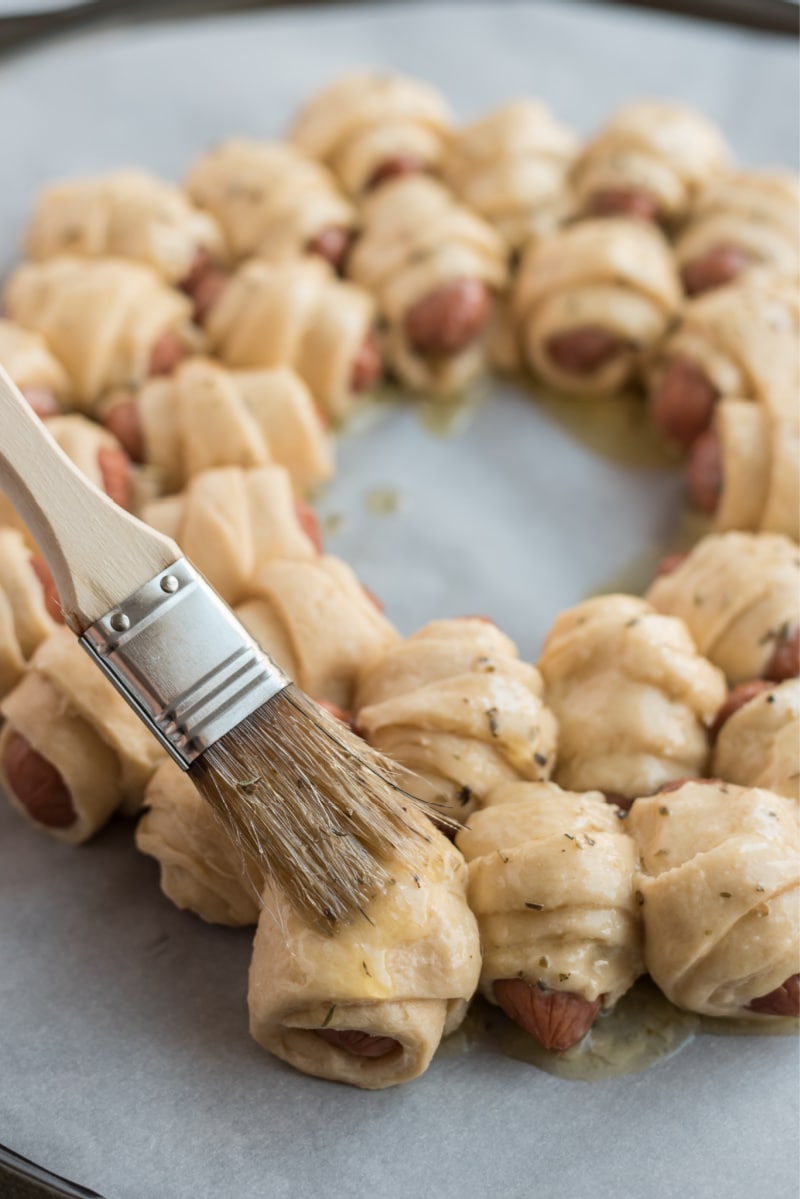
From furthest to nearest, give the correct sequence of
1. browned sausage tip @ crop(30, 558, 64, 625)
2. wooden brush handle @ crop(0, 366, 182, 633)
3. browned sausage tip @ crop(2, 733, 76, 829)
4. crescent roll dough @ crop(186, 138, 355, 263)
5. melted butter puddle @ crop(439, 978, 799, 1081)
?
crescent roll dough @ crop(186, 138, 355, 263), browned sausage tip @ crop(30, 558, 64, 625), browned sausage tip @ crop(2, 733, 76, 829), melted butter puddle @ crop(439, 978, 799, 1081), wooden brush handle @ crop(0, 366, 182, 633)

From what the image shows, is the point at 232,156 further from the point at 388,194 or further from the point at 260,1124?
the point at 260,1124

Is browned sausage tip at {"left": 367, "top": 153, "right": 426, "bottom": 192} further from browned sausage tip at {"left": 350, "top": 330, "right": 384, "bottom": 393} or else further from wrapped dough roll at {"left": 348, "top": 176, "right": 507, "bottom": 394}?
browned sausage tip at {"left": 350, "top": 330, "right": 384, "bottom": 393}

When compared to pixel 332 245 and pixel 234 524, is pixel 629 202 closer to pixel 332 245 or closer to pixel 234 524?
pixel 332 245

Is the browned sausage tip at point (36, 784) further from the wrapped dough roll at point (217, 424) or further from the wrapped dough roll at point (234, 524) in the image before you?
the wrapped dough roll at point (217, 424)

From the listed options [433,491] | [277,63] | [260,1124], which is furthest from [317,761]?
[277,63]

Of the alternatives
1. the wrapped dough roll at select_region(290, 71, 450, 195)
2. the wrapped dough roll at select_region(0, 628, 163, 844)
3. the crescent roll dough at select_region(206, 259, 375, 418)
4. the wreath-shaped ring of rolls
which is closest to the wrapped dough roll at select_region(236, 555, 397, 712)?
the wreath-shaped ring of rolls

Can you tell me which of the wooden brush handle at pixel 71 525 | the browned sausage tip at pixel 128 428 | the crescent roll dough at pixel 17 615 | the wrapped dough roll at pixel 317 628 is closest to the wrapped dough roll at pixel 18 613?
the crescent roll dough at pixel 17 615
